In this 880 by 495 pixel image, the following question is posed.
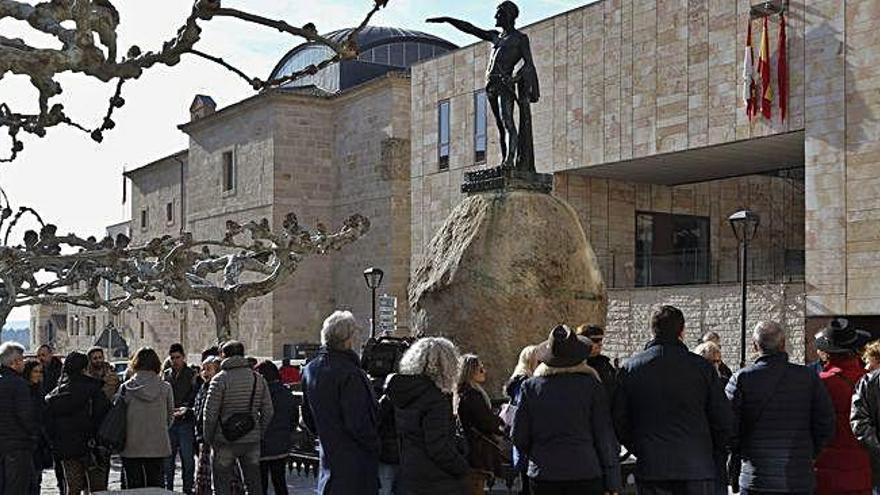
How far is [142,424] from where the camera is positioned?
8562mm

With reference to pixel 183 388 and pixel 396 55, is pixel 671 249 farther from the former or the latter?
pixel 183 388

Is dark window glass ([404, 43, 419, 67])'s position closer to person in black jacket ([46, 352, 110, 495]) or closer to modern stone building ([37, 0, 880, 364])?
modern stone building ([37, 0, 880, 364])

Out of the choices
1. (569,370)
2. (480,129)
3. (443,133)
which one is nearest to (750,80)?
(480,129)

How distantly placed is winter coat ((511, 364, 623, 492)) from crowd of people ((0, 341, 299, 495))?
2.86 metres

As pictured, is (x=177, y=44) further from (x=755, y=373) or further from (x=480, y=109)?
(x=480, y=109)

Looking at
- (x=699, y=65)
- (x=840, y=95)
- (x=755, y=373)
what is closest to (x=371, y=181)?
(x=699, y=65)

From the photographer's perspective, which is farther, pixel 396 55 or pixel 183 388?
pixel 396 55

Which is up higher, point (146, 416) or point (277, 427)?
point (146, 416)

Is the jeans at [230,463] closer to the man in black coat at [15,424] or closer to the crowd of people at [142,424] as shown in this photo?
the crowd of people at [142,424]

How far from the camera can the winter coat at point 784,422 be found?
619 cm

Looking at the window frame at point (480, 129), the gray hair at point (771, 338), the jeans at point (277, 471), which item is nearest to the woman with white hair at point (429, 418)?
the gray hair at point (771, 338)

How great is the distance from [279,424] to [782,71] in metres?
17.0

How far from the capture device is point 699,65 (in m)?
24.7

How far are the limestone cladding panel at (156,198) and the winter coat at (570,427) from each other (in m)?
46.9
